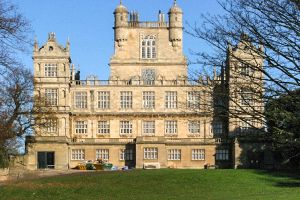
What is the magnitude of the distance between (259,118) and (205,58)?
1.78 meters

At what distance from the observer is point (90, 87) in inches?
2687

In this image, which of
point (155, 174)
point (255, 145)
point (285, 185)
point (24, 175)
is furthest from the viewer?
point (255, 145)

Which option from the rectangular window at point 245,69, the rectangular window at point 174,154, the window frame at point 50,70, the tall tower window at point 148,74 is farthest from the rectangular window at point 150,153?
the rectangular window at point 245,69

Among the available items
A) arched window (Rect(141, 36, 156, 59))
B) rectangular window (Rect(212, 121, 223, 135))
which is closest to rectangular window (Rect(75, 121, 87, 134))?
arched window (Rect(141, 36, 156, 59))

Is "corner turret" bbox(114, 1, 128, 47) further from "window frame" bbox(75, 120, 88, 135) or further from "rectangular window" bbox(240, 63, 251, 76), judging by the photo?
"rectangular window" bbox(240, 63, 251, 76)

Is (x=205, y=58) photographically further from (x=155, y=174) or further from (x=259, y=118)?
(x=155, y=174)

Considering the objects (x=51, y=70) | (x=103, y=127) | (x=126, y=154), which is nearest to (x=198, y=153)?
(x=126, y=154)

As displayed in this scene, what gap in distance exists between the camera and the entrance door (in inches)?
2532

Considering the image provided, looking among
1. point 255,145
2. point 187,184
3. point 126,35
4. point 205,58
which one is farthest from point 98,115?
point 205,58

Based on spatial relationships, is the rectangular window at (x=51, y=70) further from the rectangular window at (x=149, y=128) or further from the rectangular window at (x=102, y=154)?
the rectangular window at (x=149, y=128)

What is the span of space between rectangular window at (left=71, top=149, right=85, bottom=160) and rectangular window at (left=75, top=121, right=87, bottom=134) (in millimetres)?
2330

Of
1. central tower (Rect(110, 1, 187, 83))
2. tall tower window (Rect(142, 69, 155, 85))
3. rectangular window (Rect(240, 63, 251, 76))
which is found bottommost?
rectangular window (Rect(240, 63, 251, 76))

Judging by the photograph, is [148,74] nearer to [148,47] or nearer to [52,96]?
[148,47]

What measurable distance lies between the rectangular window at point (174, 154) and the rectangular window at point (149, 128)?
9.64 ft
